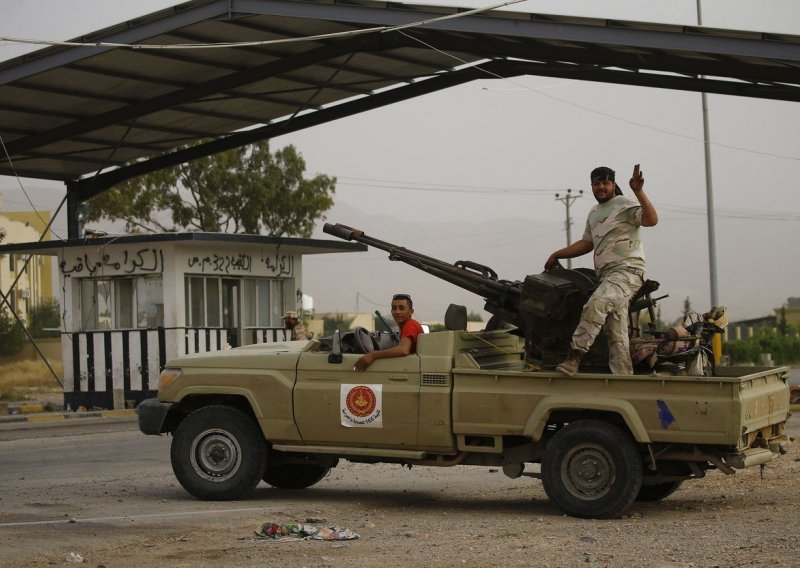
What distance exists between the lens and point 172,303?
2669 cm

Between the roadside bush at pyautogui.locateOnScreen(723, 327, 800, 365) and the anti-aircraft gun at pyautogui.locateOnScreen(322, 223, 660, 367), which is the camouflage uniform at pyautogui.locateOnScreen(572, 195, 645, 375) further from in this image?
the roadside bush at pyautogui.locateOnScreen(723, 327, 800, 365)

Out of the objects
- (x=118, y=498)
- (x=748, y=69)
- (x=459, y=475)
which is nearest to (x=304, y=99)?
(x=748, y=69)

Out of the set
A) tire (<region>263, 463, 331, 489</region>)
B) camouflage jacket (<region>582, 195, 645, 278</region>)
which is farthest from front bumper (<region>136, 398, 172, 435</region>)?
camouflage jacket (<region>582, 195, 645, 278</region>)

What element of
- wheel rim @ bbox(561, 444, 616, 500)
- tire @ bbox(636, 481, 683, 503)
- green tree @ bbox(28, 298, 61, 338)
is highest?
green tree @ bbox(28, 298, 61, 338)

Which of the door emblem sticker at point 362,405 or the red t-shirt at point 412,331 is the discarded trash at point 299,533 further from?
the red t-shirt at point 412,331

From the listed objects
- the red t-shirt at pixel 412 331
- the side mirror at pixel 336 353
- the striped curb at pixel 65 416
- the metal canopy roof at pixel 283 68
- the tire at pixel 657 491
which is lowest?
the striped curb at pixel 65 416

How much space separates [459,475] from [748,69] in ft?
27.2

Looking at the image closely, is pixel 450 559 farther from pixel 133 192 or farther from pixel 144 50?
pixel 133 192

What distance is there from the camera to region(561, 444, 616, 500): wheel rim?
9875 millimetres

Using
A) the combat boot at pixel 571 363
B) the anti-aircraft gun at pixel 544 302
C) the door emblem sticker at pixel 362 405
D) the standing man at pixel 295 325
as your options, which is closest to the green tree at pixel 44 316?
the standing man at pixel 295 325

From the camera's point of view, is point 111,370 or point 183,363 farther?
point 111,370

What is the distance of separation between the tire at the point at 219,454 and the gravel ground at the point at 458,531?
21 cm

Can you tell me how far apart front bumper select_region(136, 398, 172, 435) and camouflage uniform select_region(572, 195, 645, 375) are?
386 cm

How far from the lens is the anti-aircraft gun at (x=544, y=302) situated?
10.3 meters
